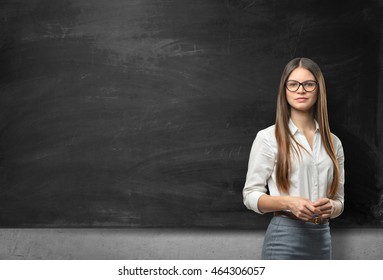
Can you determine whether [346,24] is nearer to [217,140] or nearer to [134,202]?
[217,140]

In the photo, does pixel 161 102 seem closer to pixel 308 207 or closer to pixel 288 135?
pixel 288 135

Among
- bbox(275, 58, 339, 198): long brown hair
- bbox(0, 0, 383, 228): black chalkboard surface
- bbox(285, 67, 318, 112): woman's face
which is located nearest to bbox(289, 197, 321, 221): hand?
bbox(275, 58, 339, 198): long brown hair

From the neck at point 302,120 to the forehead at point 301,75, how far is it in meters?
0.13

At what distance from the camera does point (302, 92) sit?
181 cm

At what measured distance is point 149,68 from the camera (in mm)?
2365

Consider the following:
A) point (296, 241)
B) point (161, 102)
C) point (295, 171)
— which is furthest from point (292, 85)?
point (161, 102)

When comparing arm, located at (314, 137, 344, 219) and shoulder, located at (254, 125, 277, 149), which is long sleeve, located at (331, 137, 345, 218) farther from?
shoulder, located at (254, 125, 277, 149)

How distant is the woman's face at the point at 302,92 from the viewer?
71.5 inches

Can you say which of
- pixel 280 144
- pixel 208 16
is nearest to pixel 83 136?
pixel 208 16

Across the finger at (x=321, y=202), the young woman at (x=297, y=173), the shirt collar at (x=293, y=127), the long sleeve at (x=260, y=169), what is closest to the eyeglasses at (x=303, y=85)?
the young woman at (x=297, y=173)

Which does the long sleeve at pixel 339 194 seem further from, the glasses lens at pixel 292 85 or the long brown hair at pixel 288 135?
the glasses lens at pixel 292 85

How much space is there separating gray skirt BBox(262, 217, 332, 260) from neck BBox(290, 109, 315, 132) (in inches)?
15.0

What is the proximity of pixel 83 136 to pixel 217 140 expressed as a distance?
696 mm
